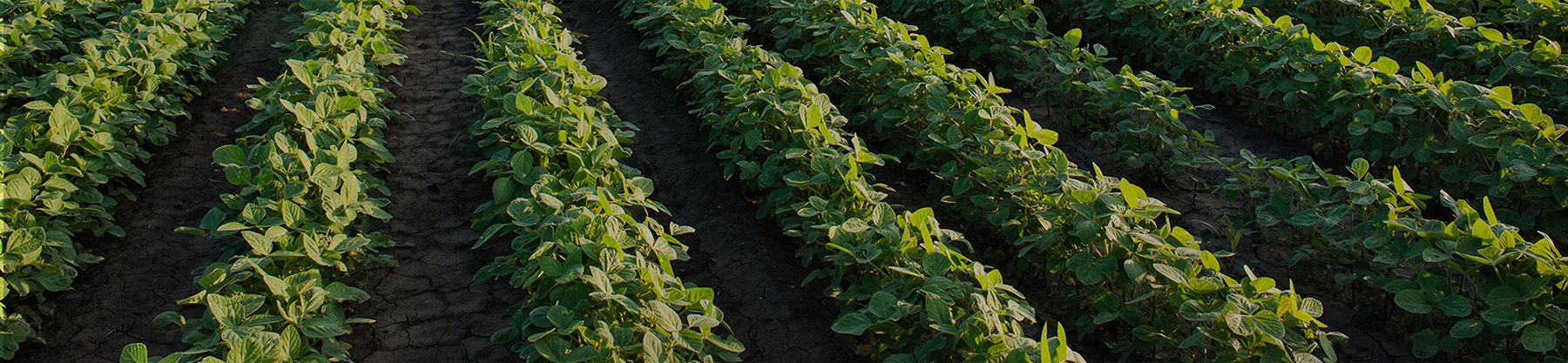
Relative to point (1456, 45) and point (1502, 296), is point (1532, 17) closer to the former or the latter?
point (1456, 45)

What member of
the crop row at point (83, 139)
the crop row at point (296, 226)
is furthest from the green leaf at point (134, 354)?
the crop row at point (83, 139)

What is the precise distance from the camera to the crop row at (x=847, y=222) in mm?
2641

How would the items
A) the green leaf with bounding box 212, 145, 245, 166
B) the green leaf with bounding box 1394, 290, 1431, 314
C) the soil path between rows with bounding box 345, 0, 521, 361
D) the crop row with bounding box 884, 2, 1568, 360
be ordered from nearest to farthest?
the crop row with bounding box 884, 2, 1568, 360 < the green leaf with bounding box 1394, 290, 1431, 314 < the soil path between rows with bounding box 345, 0, 521, 361 < the green leaf with bounding box 212, 145, 245, 166

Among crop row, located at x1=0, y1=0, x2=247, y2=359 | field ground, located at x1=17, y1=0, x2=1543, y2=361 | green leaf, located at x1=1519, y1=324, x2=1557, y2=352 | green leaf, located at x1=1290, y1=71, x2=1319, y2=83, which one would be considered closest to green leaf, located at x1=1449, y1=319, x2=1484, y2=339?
green leaf, located at x1=1519, y1=324, x2=1557, y2=352

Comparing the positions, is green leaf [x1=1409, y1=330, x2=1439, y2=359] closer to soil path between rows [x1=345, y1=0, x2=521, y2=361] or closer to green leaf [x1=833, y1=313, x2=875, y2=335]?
green leaf [x1=833, y1=313, x2=875, y2=335]

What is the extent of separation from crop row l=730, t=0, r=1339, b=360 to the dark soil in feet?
10.3

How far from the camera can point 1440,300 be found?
9.68 ft

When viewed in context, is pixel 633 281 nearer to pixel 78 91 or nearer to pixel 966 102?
pixel 966 102

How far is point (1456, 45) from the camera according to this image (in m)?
4.70

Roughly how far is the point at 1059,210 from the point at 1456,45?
10.1ft

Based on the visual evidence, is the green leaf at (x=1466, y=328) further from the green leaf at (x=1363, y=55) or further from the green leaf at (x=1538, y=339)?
the green leaf at (x=1363, y=55)

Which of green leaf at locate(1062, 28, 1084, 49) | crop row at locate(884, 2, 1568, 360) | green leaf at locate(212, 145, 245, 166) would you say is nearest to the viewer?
crop row at locate(884, 2, 1568, 360)

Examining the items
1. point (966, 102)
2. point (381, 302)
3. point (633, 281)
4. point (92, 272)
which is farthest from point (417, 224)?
point (966, 102)

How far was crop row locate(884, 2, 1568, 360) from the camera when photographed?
278 cm
